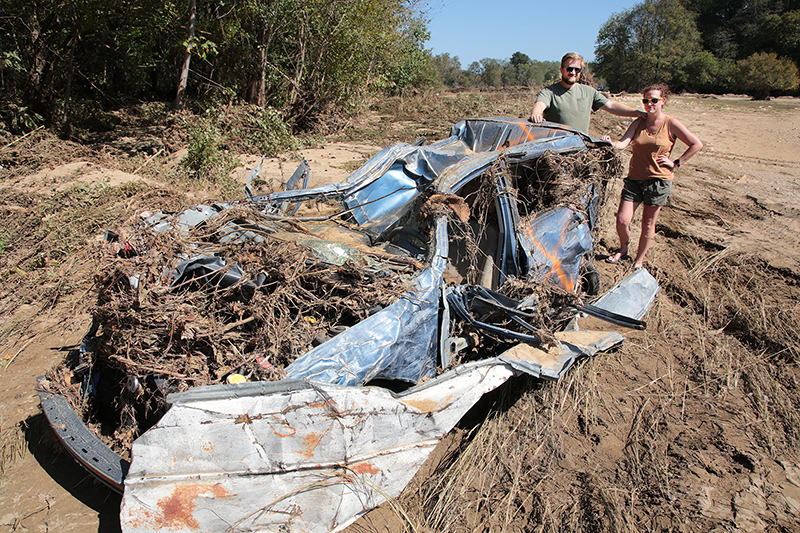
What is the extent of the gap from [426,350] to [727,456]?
1.94m

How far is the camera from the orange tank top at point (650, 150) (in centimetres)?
436

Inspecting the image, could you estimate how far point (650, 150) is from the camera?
4430 mm

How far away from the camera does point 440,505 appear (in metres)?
2.50

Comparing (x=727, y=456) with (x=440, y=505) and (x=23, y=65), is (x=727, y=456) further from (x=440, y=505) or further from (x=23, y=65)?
(x=23, y=65)

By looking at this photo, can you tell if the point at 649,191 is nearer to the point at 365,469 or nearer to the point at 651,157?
the point at 651,157

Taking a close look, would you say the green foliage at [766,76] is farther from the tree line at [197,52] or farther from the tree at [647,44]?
the tree line at [197,52]

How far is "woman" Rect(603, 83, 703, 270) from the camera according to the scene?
431cm

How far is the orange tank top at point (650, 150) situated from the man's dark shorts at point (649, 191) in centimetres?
6

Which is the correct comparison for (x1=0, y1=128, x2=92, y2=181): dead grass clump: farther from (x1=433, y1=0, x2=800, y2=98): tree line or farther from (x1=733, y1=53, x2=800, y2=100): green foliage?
(x1=733, y1=53, x2=800, y2=100): green foliage

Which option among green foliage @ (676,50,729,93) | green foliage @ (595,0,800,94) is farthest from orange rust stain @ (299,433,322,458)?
green foliage @ (676,50,729,93)

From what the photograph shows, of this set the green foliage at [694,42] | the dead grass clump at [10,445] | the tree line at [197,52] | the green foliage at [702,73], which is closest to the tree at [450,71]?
the green foliage at [694,42]

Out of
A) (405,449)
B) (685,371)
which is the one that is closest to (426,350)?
(405,449)

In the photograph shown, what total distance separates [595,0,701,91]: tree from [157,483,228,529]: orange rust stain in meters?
36.8

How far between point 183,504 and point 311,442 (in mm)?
588
